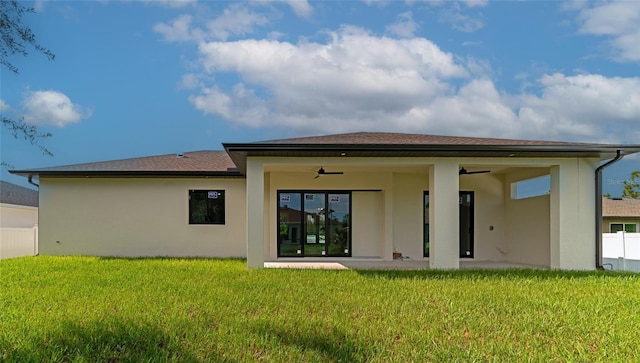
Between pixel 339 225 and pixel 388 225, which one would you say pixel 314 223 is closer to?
pixel 339 225

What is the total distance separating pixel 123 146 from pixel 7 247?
9.17 meters

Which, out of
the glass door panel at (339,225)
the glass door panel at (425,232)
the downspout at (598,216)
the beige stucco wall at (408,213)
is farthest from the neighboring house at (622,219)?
the glass door panel at (339,225)

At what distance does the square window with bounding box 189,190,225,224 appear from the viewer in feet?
53.8

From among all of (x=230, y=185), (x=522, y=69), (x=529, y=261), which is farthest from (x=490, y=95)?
(x=230, y=185)

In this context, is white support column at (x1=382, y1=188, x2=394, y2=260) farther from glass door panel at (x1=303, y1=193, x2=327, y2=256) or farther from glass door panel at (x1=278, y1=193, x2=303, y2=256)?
glass door panel at (x1=278, y1=193, x2=303, y2=256)

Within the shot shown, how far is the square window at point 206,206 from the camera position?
53.8 feet

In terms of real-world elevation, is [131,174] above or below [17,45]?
below

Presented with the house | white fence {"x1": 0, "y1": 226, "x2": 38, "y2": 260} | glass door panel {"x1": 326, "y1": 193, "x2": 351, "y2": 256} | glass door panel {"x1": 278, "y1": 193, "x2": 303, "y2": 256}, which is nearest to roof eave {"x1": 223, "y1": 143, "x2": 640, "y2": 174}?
the house

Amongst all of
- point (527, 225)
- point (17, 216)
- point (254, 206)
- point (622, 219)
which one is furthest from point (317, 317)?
point (622, 219)

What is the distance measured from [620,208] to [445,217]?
867 inches

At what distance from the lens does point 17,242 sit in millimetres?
16594

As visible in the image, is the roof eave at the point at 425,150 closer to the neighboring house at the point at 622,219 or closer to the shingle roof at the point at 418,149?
the shingle roof at the point at 418,149

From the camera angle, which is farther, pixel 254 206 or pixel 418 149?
pixel 254 206

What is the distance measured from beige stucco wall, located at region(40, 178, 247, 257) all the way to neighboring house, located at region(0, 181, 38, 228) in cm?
727
